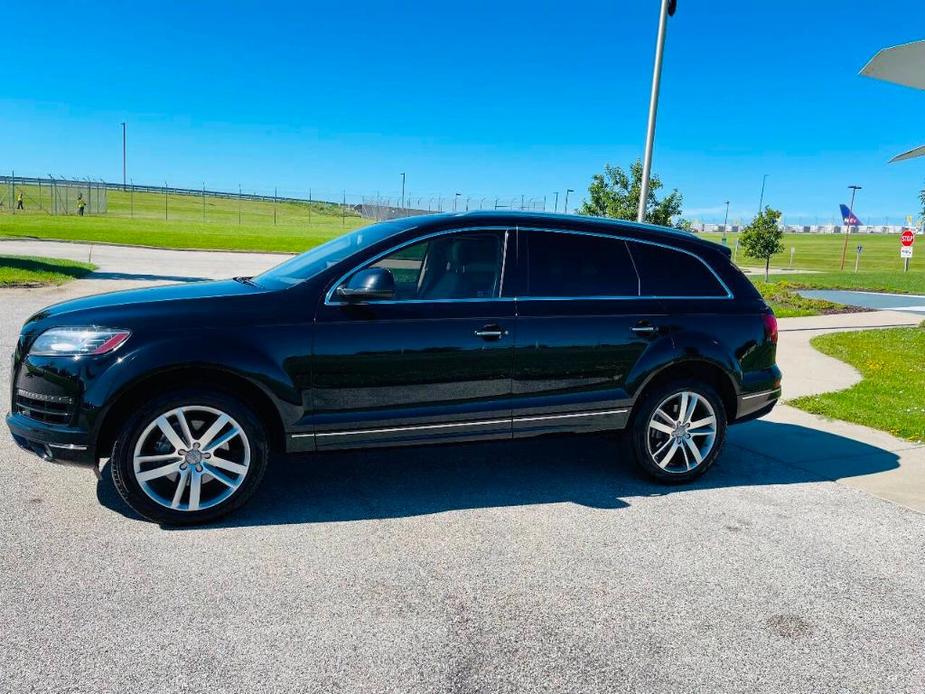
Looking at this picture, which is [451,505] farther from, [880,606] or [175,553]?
[880,606]

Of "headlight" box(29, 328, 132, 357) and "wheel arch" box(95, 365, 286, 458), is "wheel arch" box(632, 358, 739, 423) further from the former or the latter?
"headlight" box(29, 328, 132, 357)

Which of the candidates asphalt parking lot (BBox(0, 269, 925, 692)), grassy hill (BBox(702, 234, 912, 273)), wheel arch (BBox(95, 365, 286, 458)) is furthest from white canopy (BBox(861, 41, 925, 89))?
grassy hill (BBox(702, 234, 912, 273))

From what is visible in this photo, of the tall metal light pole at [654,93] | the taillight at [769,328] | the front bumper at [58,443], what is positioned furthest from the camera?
the tall metal light pole at [654,93]

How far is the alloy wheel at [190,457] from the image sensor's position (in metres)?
3.93

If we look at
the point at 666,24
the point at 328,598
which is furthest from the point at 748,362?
the point at 666,24

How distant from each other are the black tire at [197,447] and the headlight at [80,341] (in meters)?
0.37

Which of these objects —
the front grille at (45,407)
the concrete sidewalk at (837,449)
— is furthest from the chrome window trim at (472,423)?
the concrete sidewalk at (837,449)

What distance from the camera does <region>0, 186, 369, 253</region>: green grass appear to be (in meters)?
31.8

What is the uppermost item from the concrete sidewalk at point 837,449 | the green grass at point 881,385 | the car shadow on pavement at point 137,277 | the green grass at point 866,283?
the green grass at point 866,283

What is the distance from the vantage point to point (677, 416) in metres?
4.95

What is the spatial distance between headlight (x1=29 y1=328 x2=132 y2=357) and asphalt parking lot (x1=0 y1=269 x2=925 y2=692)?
97cm

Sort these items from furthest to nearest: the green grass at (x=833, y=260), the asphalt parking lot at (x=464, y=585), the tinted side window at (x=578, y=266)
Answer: the green grass at (x=833, y=260)
the tinted side window at (x=578, y=266)
the asphalt parking lot at (x=464, y=585)

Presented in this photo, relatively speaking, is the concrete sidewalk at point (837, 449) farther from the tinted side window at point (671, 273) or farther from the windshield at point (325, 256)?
the windshield at point (325, 256)

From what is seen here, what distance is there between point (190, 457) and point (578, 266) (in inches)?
103
